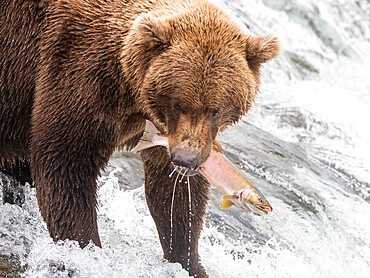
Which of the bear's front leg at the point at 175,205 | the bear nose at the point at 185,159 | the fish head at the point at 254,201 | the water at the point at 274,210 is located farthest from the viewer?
the water at the point at 274,210

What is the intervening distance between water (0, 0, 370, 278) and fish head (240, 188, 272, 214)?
1.23 m

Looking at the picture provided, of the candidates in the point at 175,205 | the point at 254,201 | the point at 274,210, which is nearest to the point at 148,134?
the point at 254,201

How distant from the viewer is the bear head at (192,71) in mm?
4375

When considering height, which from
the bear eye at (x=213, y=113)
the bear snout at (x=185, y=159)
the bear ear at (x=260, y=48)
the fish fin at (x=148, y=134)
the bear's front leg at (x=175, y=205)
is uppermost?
the bear ear at (x=260, y=48)

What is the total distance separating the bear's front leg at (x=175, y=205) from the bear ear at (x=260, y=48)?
1.08 m

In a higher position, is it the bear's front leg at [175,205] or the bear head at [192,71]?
the bear head at [192,71]

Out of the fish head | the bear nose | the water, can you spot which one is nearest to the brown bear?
the bear nose

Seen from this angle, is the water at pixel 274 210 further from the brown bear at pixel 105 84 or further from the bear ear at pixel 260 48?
the brown bear at pixel 105 84

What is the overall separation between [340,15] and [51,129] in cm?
1384

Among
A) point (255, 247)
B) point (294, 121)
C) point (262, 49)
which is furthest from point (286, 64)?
point (262, 49)

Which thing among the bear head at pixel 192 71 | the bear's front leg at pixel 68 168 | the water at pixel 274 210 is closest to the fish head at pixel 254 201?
the bear head at pixel 192 71

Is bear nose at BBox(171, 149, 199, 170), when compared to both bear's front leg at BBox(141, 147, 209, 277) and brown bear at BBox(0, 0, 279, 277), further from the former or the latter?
bear's front leg at BBox(141, 147, 209, 277)

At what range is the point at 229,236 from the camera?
7.09 meters

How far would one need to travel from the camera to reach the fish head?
457 cm
